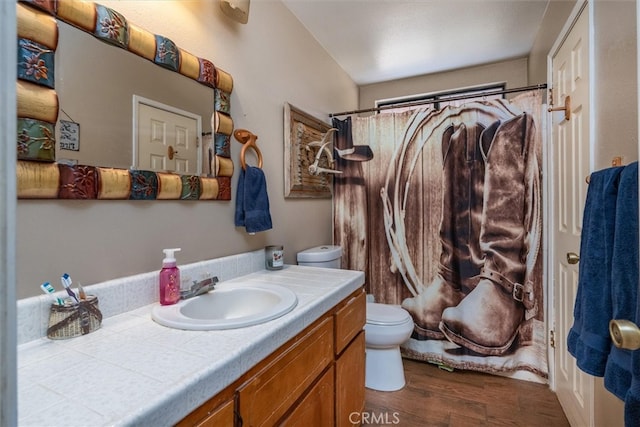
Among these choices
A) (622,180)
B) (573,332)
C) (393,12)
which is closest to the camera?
(622,180)

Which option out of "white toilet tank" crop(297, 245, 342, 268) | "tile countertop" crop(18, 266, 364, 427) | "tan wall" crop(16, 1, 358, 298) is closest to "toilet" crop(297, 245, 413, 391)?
"white toilet tank" crop(297, 245, 342, 268)

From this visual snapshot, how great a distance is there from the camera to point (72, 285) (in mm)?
848

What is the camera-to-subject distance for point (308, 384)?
971mm

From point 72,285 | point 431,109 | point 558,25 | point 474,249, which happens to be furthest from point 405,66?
point 72,285

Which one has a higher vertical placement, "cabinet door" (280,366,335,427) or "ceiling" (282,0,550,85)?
"ceiling" (282,0,550,85)

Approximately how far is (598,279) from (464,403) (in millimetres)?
1292

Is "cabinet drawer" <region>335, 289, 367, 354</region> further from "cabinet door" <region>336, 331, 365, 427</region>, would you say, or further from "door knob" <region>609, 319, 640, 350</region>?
"door knob" <region>609, 319, 640, 350</region>

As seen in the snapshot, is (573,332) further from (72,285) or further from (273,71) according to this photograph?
(273,71)

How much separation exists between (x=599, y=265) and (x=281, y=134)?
1.53 metres

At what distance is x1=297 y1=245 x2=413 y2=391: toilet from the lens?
1.80 metres

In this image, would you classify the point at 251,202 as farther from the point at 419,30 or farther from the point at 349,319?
the point at 419,30

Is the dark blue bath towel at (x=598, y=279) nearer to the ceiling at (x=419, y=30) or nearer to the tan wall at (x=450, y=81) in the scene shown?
the ceiling at (x=419, y=30)

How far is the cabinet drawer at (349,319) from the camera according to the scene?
1.20 metres

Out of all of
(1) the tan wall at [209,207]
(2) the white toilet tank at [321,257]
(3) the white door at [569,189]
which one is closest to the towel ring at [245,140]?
(1) the tan wall at [209,207]
